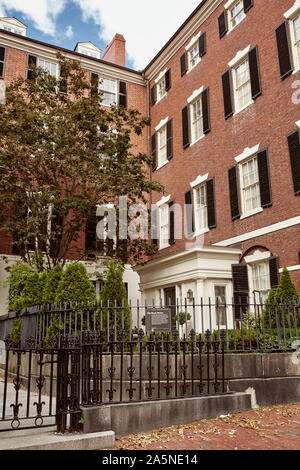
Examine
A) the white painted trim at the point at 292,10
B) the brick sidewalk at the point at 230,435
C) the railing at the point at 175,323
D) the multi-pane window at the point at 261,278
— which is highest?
the white painted trim at the point at 292,10

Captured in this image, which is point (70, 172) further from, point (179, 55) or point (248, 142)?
point (179, 55)

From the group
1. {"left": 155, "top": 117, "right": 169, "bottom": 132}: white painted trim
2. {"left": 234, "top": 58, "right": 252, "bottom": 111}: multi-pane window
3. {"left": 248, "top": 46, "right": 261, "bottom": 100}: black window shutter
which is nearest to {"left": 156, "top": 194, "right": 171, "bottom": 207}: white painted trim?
{"left": 155, "top": 117, "right": 169, "bottom": 132}: white painted trim

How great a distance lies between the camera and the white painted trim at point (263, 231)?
12312 mm

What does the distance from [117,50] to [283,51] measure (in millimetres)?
14912

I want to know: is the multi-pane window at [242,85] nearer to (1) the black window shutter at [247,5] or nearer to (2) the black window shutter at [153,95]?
(1) the black window shutter at [247,5]

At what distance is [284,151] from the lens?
1291cm

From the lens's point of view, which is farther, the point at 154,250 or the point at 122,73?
the point at 122,73

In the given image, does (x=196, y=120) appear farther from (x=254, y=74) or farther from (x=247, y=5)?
(x=247, y=5)

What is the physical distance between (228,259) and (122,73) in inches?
573

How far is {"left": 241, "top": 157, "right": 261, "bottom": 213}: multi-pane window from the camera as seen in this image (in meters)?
14.1

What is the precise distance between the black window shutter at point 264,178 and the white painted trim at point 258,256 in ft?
5.17

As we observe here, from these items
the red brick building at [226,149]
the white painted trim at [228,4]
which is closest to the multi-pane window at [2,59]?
the red brick building at [226,149]

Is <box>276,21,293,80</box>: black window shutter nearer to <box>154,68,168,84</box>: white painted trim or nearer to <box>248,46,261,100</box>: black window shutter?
<box>248,46,261,100</box>: black window shutter
